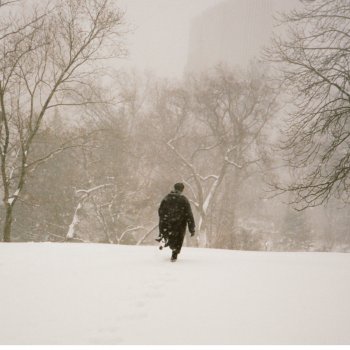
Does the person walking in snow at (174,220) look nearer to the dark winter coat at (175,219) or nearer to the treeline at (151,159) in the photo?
the dark winter coat at (175,219)

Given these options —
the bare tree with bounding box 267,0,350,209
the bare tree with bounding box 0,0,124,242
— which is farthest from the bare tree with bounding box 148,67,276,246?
the bare tree with bounding box 267,0,350,209

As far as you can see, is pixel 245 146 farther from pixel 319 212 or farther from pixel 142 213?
pixel 319 212

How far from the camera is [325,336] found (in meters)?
3.91

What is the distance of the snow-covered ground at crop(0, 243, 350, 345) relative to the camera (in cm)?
392

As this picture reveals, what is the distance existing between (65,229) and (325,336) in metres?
20.9

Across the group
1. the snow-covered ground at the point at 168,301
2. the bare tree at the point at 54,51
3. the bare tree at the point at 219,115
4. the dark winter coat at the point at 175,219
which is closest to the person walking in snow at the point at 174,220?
the dark winter coat at the point at 175,219

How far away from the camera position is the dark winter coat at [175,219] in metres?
7.88

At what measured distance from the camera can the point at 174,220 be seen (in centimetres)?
796

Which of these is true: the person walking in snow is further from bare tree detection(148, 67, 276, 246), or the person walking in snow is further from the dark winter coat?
bare tree detection(148, 67, 276, 246)

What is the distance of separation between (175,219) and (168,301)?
3119 mm

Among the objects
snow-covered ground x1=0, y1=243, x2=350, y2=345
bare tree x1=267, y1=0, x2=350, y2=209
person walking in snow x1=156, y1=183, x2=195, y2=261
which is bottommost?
snow-covered ground x1=0, y1=243, x2=350, y2=345

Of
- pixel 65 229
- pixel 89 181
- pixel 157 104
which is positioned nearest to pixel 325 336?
pixel 89 181

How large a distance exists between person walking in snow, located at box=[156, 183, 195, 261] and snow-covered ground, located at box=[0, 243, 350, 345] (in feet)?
1.53

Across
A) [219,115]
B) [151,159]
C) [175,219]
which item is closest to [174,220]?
[175,219]
